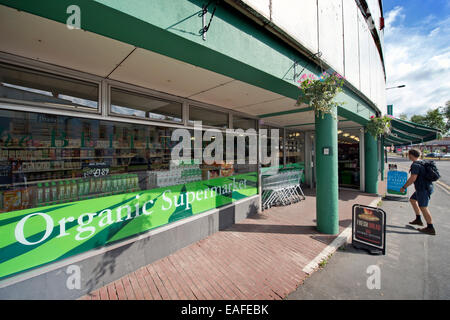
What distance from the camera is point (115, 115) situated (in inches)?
111

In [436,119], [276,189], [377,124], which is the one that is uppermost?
[436,119]

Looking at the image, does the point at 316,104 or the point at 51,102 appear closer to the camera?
the point at 51,102

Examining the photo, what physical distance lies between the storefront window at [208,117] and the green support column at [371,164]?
21.3ft

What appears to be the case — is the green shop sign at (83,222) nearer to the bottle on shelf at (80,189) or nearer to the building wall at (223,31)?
the bottle on shelf at (80,189)

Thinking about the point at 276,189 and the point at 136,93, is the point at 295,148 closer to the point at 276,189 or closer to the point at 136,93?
the point at 276,189

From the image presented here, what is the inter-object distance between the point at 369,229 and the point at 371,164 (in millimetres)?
5337

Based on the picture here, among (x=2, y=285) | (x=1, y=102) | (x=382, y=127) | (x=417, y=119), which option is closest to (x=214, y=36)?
(x=1, y=102)

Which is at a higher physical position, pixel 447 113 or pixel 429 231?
pixel 447 113

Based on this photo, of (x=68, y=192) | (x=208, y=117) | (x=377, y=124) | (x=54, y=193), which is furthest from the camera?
(x=377, y=124)

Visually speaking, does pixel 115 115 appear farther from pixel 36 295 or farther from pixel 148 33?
pixel 36 295

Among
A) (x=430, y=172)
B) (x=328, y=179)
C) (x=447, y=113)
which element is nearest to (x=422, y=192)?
(x=430, y=172)

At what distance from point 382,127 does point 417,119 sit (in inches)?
2366

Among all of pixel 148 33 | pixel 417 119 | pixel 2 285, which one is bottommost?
pixel 2 285

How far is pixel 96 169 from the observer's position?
350 centimetres
